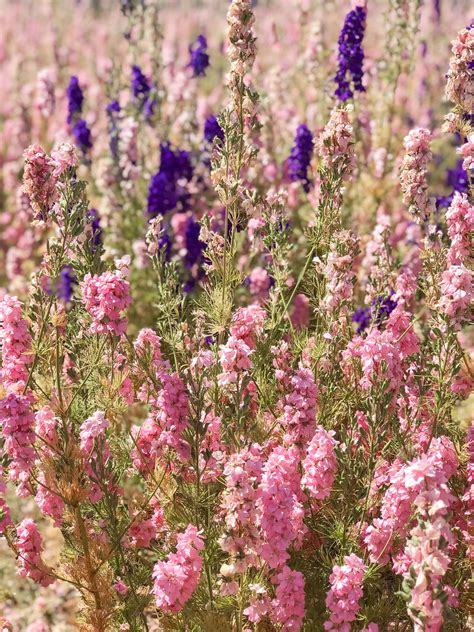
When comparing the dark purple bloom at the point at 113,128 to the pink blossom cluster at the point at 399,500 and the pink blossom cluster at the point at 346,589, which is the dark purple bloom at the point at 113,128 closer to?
the pink blossom cluster at the point at 399,500

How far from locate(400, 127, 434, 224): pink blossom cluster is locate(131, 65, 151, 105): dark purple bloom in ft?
15.2

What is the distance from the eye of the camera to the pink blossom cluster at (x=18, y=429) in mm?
3430

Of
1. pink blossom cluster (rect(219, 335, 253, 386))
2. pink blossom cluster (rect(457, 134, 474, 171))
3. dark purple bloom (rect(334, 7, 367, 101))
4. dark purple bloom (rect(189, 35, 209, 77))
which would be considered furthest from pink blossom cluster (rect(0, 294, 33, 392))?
dark purple bloom (rect(189, 35, 209, 77))

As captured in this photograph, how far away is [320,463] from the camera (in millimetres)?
3531

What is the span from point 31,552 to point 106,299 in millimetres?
1361

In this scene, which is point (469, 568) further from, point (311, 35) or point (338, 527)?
point (311, 35)

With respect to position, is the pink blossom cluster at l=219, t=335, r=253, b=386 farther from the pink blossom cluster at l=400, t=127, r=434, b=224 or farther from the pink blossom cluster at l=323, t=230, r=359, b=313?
the pink blossom cluster at l=400, t=127, r=434, b=224

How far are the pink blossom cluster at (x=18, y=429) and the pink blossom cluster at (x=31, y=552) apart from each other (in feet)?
1.56

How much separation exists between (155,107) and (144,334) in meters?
5.13

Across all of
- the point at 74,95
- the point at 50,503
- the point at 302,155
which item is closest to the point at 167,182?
the point at 302,155

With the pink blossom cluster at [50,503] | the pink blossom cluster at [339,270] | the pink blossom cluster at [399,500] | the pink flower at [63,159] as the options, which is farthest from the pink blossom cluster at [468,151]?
the pink blossom cluster at [50,503]

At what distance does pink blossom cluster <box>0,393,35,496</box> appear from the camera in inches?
135

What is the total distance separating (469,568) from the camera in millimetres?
4008

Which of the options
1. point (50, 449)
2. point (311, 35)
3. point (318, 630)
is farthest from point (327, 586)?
point (311, 35)
